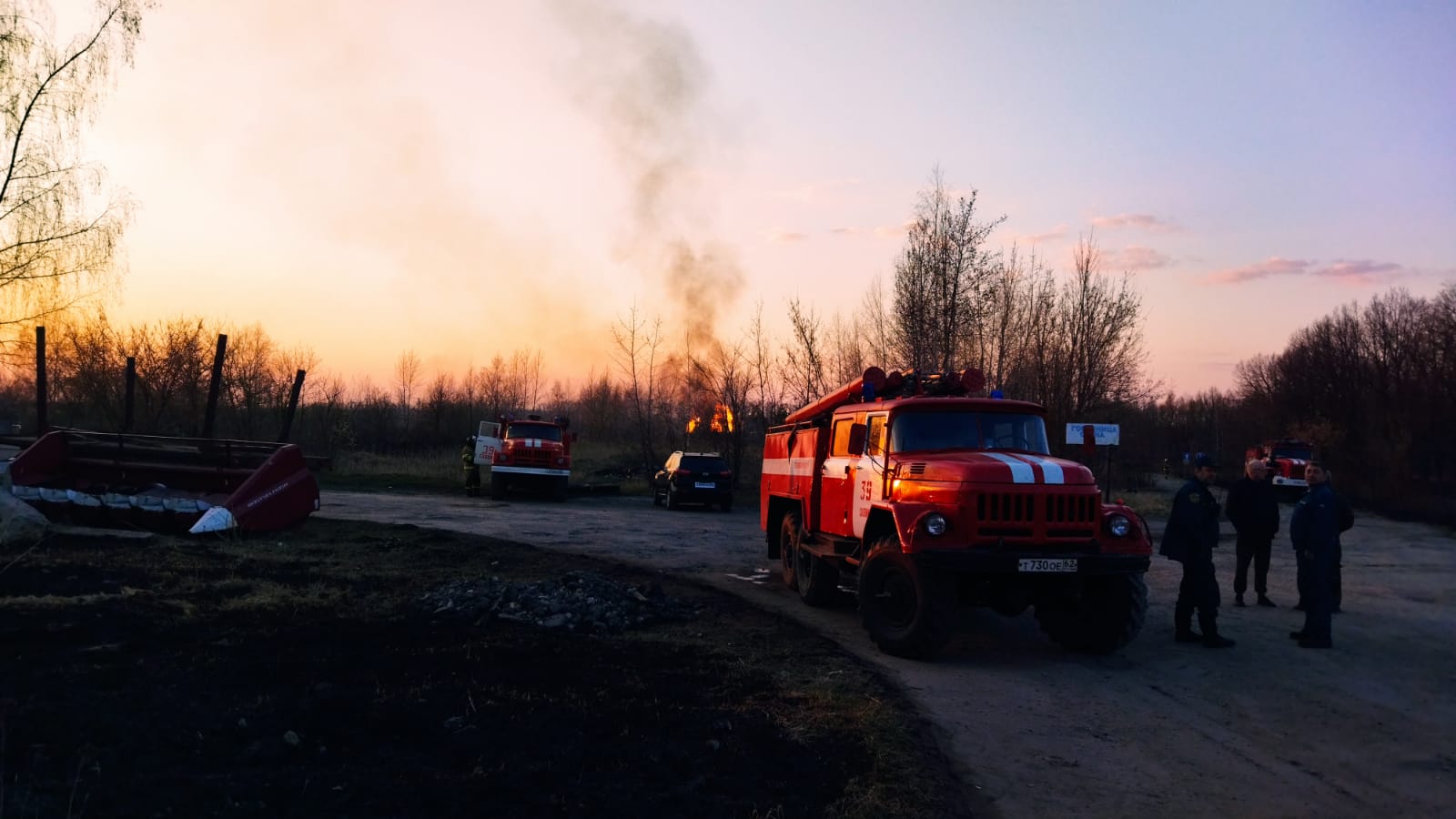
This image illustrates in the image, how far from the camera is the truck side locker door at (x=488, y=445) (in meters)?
27.9

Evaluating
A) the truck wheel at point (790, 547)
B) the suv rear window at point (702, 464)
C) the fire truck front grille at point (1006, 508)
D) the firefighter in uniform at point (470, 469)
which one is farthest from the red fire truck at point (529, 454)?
the fire truck front grille at point (1006, 508)

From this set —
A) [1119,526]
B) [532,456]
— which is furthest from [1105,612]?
[532,456]

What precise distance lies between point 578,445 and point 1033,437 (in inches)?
2035

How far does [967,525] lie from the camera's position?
7988 mm

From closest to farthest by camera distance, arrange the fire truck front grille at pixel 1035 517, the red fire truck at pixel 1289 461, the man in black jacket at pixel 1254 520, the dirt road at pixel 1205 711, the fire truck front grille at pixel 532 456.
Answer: the dirt road at pixel 1205 711 → the fire truck front grille at pixel 1035 517 → the man in black jacket at pixel 1254 520 → the fire truck front grille at pixel 532 456 → the red fire truck at pixel 1289 461

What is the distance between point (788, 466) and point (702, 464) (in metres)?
14.5

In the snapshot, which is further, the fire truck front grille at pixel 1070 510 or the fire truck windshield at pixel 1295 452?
→ the fire truck windshield at pixel 1295 452

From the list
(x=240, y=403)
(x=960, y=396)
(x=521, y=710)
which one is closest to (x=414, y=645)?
(x=521, y=710)

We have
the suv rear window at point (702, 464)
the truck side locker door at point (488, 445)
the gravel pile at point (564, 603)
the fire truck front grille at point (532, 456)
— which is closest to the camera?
the gravel pile at point (564, 603)

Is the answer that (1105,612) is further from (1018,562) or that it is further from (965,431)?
(965,431)

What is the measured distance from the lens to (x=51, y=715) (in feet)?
17.1

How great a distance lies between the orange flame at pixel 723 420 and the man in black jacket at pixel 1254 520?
→ 22.1 m

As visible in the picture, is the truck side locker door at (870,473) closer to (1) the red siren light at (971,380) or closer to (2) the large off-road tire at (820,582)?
(1) the red siren light at (971,380)

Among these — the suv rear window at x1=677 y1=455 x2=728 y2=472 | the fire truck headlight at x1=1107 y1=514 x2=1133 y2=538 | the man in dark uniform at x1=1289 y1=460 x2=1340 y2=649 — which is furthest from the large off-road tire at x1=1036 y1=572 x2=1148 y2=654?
the suv rear window at x1=677 y1=455 x2=728 y2=472
